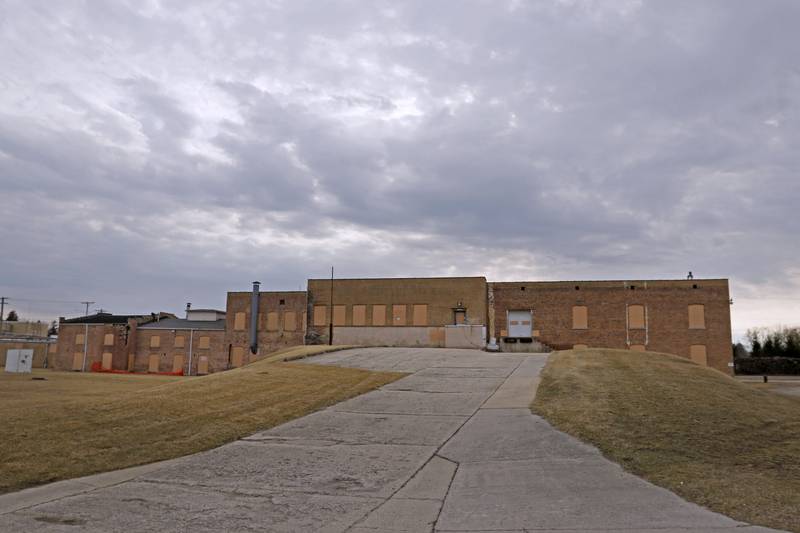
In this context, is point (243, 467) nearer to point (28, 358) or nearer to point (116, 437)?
point (116, 437)

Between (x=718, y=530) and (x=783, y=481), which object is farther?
(x=783, y=481)

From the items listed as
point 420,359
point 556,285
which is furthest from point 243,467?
point 556,285

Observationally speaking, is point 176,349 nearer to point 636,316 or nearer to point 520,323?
point 520,323

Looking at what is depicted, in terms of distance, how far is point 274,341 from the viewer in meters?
49.8

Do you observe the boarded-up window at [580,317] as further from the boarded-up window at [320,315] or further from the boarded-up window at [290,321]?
the boarded-up window at [290,321]

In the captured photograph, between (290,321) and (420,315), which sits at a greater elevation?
(420,315)

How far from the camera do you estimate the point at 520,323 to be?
44594mm

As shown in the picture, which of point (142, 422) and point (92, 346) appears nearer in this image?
point (142, 422)

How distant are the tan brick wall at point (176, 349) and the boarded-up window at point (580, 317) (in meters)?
27.9

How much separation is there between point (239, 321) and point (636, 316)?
30696mm

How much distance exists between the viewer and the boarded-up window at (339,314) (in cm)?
4806

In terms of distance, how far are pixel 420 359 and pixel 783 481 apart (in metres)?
18.9

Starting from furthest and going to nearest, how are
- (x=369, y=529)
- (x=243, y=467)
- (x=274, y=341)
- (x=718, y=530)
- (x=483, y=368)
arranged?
1. (x=274, y=341)
2. (x=483, y=368)
3. (x=243, y=467)
4. (x=369, y=529)
5. (x=718, y=530)

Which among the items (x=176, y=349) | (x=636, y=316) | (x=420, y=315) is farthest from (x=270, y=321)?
(x=636, y=316)
